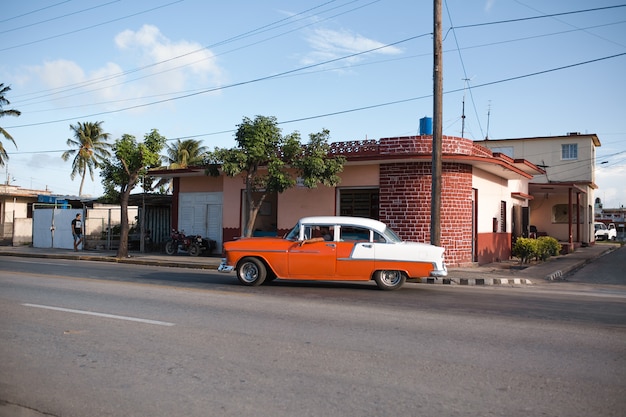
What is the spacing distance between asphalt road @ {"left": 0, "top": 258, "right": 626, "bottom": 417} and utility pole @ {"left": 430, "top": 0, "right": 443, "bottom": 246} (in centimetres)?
518

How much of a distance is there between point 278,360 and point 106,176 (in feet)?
59.1

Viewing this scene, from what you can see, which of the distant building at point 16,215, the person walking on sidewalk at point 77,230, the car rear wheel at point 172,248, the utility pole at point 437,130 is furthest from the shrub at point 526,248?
the distant building at point 16,215

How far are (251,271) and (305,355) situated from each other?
6.35 m

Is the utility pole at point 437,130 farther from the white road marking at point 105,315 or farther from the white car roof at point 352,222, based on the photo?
the white road marking at point 105,315

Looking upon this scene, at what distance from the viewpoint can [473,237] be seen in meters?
A: 19.4

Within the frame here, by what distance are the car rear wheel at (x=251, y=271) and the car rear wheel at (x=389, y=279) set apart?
253cm

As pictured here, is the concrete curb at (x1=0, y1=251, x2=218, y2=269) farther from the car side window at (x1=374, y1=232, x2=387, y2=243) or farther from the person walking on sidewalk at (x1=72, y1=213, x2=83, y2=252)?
the car side window at (x1=374, y1=232, x2=387, y2=243)

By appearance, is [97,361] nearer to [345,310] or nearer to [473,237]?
[345,310]

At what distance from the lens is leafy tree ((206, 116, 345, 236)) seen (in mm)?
17406

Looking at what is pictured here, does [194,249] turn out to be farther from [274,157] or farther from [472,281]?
[472,281]

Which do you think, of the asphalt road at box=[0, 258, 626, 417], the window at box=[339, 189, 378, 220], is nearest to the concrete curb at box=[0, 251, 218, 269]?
the window at box=[339, 189, 378, 220]

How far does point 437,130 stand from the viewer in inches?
610

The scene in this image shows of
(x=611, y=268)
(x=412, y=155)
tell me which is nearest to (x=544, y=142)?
(x=611, y=268)

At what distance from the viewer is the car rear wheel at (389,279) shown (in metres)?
11.5
